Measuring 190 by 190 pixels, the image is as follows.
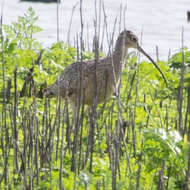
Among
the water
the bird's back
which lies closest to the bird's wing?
the bird's back

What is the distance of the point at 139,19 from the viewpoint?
36.8 feet

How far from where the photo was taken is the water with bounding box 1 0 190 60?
30.9 ft

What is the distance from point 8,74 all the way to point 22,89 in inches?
14.4

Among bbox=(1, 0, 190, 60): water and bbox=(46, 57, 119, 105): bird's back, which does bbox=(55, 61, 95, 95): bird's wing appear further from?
bbox=(1, 0, 190, 60): water

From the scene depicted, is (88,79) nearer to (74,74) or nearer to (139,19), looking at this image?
(74,74)

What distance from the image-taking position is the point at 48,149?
10.8ft

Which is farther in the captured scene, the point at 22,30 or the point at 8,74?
the point at 22,30

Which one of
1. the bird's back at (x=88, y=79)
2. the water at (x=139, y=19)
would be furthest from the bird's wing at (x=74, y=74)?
the water at (x=139, y=19)

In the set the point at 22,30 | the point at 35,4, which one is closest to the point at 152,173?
the point at 22,30

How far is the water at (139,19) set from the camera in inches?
371

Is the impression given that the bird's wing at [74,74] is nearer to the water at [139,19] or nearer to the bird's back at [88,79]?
the bird's back at [88,79]

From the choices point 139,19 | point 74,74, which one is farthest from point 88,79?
point 139,19

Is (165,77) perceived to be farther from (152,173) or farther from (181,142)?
(181,142)

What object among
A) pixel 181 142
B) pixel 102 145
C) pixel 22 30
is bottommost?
pixel 102 145
